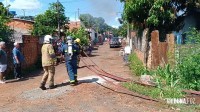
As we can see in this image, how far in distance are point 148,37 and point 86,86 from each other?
720 centimetres

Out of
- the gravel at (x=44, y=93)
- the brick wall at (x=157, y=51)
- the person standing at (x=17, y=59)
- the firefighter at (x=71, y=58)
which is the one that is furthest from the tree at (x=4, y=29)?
the brick wall at (x=157, y=51)

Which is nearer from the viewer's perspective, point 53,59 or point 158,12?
point 53,59

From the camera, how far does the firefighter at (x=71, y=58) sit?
490 inches

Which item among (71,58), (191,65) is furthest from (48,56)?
(191,65)

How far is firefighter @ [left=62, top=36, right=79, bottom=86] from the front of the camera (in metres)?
12.5

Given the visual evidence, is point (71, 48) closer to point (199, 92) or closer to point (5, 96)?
point (5, 96)

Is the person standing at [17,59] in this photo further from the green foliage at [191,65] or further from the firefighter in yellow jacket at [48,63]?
the green foliage at [191,65]

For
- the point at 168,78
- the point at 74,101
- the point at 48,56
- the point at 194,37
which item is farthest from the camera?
the point at 48,56

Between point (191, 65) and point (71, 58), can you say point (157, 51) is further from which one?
point (191, 65)

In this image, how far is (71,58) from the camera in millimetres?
12492

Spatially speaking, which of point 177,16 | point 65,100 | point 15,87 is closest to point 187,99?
point 65,100

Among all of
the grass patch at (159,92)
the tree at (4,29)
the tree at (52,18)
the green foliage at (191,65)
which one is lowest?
the grass patch at (159,92)

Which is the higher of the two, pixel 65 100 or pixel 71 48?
pixel 71 48

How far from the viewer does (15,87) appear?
13.8 m
